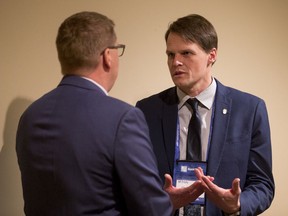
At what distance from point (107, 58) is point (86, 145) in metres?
0.27

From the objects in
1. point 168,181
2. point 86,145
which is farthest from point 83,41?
point 168,181

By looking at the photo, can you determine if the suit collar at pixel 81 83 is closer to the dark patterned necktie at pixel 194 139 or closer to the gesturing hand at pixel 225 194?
the gesturing hand at pixel 225 194

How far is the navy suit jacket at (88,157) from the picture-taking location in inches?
35.7

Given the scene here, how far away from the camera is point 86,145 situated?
90 cm

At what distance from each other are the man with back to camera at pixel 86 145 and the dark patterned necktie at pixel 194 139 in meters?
0.56

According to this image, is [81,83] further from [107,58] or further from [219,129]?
[219,129]

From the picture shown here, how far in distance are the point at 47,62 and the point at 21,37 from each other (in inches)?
6.8

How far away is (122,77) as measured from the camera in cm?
190

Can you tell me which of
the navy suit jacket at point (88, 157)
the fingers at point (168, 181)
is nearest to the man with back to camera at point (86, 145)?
the navy suit jacket at point (88, 157)

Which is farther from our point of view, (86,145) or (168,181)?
(168,181)

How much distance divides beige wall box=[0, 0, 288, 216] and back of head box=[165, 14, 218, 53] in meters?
0.32

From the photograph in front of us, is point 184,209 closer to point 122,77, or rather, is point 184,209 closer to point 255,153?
point 255,153

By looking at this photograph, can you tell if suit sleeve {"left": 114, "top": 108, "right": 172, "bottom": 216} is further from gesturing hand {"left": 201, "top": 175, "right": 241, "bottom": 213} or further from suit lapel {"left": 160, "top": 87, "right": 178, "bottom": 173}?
suit lapel {"left": 160, "top": 87, "right": 178, "bottom": 173}

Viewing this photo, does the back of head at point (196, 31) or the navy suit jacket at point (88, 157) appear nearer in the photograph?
the navy suit jacket at point (88, 157)
